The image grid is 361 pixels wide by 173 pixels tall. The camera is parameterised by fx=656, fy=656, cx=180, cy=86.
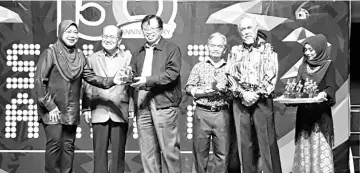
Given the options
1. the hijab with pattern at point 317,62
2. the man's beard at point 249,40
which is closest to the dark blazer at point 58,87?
the man's beard at point 249,40

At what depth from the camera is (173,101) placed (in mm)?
6707

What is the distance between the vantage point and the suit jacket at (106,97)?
686 centimetres

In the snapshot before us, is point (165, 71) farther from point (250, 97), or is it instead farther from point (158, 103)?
point (250, 97)

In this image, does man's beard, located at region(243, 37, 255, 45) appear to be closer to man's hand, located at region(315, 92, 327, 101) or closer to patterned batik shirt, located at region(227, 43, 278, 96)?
patterned batik shirt, located at region(227, 43, 278, 96)

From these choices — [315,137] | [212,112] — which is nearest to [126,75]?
[212,112]

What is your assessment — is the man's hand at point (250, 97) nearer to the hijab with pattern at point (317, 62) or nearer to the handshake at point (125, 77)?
the hijab with pattern at point (317, 62)

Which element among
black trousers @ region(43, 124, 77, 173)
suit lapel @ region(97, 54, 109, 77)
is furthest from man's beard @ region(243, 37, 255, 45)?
black trousers @ region(43, 124, 77, 173)

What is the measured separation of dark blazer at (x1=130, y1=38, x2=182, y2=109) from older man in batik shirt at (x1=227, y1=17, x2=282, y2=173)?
0.57 metres

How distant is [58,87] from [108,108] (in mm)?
560

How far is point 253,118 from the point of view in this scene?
6566mm

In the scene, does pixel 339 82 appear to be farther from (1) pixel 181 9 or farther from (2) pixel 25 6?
(2) pixel 25 6

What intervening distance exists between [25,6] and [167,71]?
2.47 m

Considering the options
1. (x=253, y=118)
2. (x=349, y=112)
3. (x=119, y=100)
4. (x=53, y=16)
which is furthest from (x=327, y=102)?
(x=53, y=16)

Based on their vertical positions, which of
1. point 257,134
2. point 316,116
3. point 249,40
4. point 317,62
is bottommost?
point 257,134
